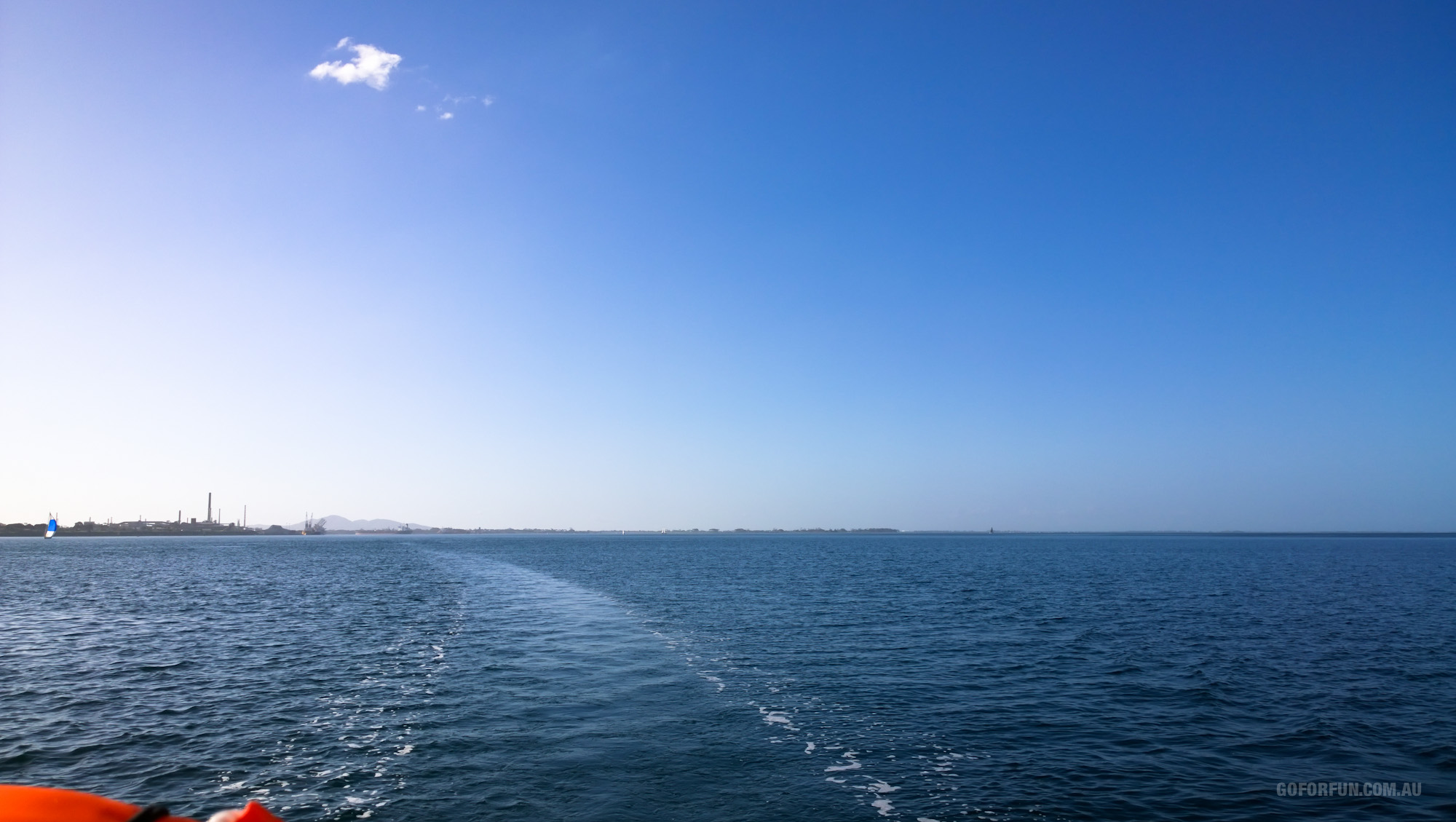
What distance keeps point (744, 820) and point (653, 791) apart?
2.53m

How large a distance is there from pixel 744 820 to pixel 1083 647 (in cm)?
2803

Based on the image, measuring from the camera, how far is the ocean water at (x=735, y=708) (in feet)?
55.8

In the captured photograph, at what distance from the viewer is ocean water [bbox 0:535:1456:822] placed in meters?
17.0

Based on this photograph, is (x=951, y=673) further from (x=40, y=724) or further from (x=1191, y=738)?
(x=40, y=724)

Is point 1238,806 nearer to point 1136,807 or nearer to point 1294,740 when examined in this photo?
point 1136,807

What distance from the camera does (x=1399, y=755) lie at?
20250mm

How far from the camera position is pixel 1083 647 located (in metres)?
36.8

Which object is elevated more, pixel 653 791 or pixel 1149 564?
pixel 653 791

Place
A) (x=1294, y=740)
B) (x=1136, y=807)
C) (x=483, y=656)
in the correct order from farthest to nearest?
(x=483, y=656) → (x=1294, y=740) → (x=1136, y=807)

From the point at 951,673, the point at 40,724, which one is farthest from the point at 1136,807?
the point at 40,724

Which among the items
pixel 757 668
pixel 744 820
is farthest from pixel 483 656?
pixel 744 820

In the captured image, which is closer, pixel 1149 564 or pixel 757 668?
pixel 757 668

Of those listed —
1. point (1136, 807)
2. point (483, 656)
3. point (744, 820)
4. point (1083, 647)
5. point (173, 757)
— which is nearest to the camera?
point (744, 820)

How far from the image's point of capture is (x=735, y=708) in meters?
24.3
